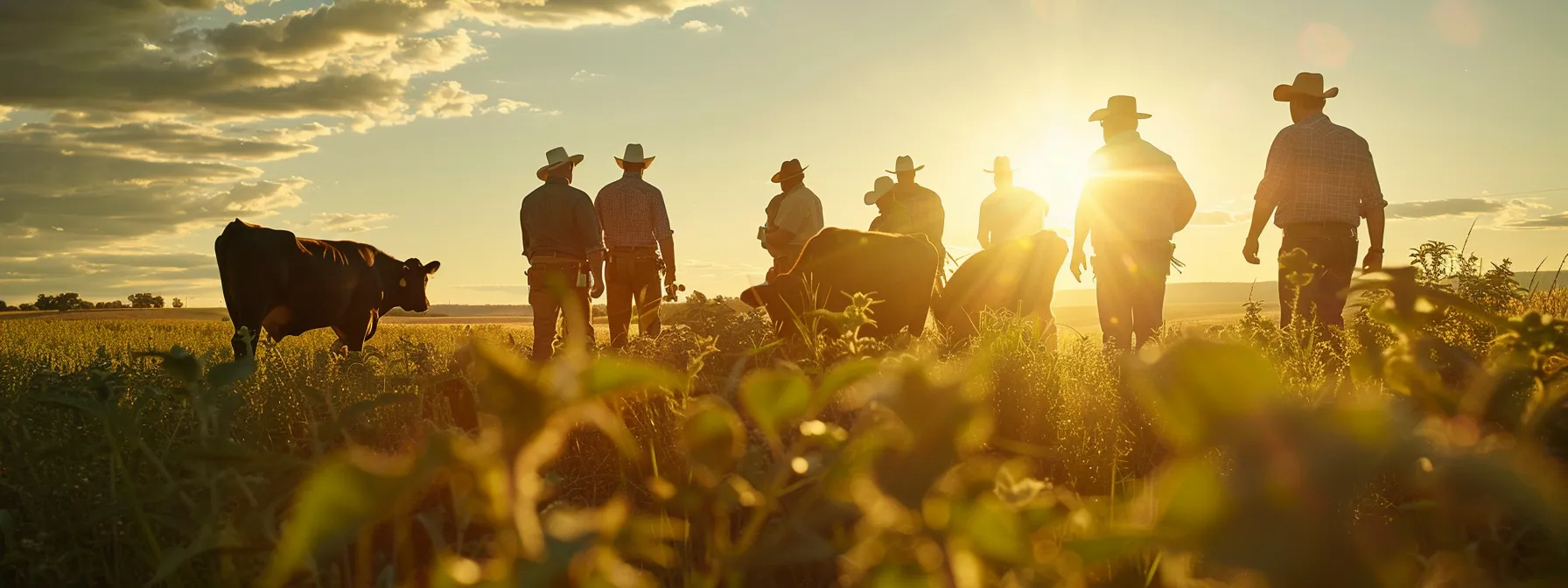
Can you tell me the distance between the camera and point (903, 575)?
0.61 m

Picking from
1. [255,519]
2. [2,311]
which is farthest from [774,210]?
[2,311]

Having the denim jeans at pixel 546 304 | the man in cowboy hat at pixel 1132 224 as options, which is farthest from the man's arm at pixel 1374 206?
the denim jeans at pixel 546 304

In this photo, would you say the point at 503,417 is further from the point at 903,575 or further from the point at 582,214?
the point at 582,214

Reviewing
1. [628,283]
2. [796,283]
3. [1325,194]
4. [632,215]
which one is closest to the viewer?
[796,283]

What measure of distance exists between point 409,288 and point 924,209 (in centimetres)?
903

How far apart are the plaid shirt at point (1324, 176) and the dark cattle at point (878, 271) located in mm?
3274

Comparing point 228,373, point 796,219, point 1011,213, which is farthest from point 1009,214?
point 228,373

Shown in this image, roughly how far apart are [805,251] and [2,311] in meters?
65.5

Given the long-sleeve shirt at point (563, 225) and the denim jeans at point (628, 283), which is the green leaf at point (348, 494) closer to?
the long-sleeve shirt at point (563, 225)

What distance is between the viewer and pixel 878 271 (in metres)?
7.25

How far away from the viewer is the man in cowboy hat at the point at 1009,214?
40.4 feet

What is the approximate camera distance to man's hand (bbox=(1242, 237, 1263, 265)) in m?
8.89

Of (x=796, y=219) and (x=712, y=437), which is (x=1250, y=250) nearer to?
(x=796, y=219)

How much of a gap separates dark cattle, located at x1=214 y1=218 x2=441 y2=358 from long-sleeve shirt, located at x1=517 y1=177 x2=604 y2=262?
3550 millimetres
